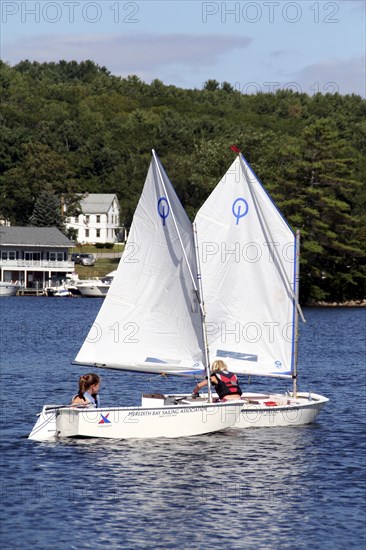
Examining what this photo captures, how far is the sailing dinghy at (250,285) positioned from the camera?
41.1 metres

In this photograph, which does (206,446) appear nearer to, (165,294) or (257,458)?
(257,458)

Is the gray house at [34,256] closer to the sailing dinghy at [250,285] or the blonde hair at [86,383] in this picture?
the sailing dinghy at [250,285]

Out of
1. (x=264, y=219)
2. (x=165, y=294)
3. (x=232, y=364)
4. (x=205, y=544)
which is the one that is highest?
(x=264, y=219)

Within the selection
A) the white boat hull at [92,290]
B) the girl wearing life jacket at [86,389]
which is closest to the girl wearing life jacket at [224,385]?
the girl wearing life jacket at [86,389]

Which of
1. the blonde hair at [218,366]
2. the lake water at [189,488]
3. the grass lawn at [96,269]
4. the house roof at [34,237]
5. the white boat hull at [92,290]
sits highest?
the house roof at [34,237]

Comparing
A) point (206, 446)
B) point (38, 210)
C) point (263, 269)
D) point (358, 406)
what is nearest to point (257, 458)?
point (206, 446)

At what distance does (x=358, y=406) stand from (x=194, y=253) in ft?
48.4

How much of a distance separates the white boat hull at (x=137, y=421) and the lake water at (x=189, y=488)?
1.36 ft

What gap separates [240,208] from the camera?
41.0m

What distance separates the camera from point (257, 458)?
34.7 meters

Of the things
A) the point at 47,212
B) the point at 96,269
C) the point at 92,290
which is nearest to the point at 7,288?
the point at 92,290

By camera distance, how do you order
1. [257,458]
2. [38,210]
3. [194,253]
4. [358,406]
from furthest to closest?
[38,210]
[358,406]
[194,253]
[257,458]

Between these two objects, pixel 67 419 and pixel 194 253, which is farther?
pixel 194 253

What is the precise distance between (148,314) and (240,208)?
5.57 meters
